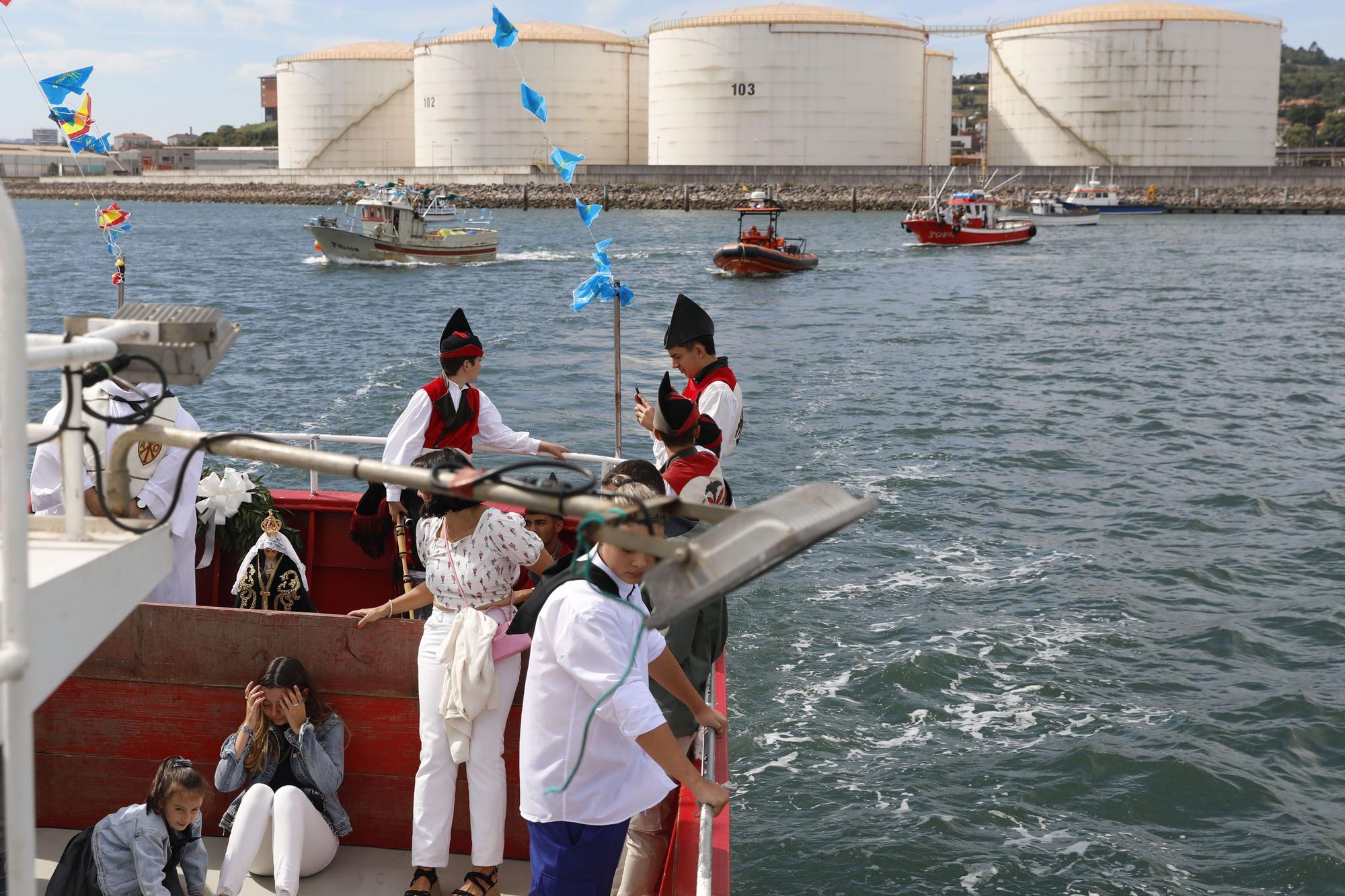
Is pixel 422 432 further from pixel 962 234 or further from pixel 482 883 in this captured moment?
pixel 962 234

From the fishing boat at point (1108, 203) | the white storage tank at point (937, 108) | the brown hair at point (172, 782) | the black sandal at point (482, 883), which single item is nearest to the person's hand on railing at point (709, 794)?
the black sandal at point (482, 883)

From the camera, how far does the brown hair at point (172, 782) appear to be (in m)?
3.68

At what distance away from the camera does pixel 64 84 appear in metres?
11.7

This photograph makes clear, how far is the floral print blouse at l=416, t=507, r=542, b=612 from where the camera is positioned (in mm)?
3840

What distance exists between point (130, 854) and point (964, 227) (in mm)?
47603

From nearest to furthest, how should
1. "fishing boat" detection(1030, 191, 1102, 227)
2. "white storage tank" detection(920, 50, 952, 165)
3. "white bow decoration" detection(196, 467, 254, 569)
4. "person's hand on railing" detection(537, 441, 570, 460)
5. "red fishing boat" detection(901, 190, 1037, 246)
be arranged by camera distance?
"white bow decoration" detection(196, 467, 254, 569) → "person's hand on railing" detection(537, 441, 570, 460) → "red fishing boat" detection(901, 190, 1037, 246) → "fishing boat" detection(1030, 191, 1102, 227) → "white storage tank" detection(920, 50, 952, 165)

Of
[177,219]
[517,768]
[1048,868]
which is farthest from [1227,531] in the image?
[177,219]

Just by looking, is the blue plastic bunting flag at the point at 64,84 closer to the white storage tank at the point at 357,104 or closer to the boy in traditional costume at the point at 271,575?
the boy in traditional costume at the point at 271,575

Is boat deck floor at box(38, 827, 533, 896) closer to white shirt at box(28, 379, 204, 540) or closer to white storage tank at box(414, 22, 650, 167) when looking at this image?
white shirt at box(28, 379, 204, 540)

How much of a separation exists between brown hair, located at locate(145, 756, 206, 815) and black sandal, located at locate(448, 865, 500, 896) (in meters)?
0.82

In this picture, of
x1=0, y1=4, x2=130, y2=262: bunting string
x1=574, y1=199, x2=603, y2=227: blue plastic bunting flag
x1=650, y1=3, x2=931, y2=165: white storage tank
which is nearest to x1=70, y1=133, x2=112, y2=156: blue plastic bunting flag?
x1=0, y1=4, x2=130, y2=262: bunting string

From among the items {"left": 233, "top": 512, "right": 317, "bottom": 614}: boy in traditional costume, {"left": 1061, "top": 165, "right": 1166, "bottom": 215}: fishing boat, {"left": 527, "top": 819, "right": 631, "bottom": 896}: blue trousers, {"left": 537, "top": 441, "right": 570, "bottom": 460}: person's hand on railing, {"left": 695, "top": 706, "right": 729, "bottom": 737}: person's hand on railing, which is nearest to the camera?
{"left": 527, "top": 819, "right": 631, "bottom": 896}: blue trousers

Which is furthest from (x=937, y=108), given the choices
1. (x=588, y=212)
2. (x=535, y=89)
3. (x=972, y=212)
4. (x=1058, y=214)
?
(x=588, y=212)

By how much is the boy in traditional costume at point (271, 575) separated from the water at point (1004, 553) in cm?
266
